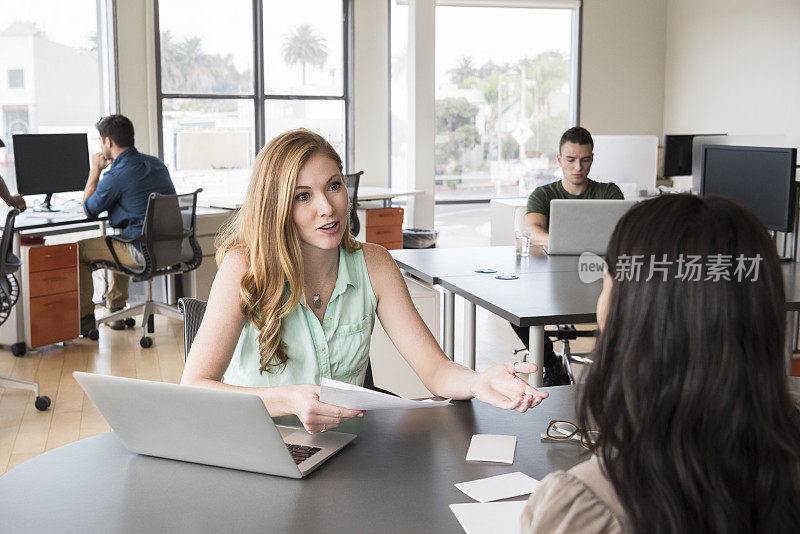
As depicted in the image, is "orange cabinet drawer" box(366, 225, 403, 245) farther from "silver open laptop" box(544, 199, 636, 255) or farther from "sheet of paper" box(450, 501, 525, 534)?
"sheet of paper" box(450, 501, 525, 534)

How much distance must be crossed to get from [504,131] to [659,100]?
1634 millimetres

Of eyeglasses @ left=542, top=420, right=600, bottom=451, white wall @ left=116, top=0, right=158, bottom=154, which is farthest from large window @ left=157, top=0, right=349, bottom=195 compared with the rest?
eyeglasses @ left=542, top=420, right=600, bottom=451

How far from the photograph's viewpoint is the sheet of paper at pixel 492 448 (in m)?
1.44

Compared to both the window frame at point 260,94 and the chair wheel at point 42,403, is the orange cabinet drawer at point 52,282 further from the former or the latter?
the window frame at point 260,94

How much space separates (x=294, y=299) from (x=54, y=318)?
3.49 metres

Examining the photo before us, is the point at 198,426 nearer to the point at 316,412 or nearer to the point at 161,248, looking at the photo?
the point at 316,412

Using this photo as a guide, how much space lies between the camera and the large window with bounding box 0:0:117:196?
6008mm

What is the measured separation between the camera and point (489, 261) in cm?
379

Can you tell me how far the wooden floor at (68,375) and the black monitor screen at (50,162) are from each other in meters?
0.99

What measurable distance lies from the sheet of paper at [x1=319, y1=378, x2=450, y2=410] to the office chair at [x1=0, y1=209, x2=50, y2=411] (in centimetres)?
284

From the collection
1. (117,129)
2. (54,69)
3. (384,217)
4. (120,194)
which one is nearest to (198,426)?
(120,194)

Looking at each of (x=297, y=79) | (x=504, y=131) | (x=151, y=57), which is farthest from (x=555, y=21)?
(x=151, y=57)

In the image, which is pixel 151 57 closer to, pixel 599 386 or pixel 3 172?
pixel 3 172

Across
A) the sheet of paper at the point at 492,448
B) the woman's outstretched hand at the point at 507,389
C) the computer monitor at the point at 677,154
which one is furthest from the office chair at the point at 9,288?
the computer monitor at the point at 677,154
